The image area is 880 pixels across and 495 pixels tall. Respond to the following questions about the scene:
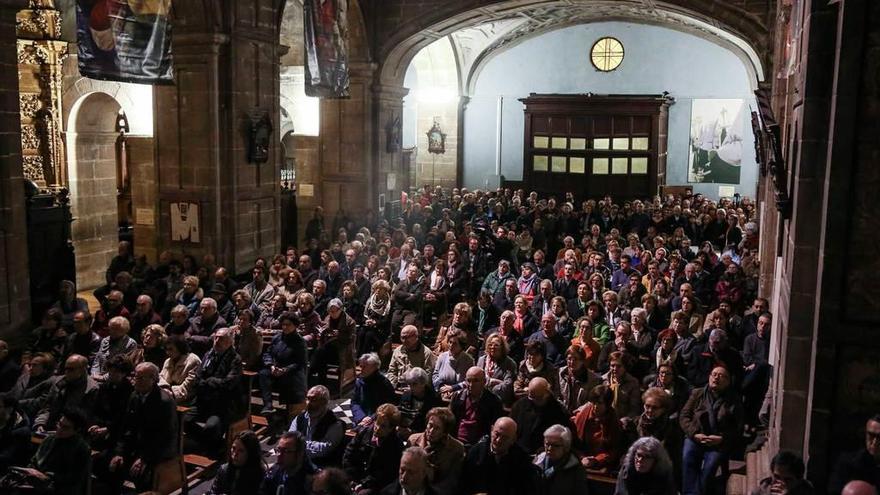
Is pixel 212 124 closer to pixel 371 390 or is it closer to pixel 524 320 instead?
pixel 524 320

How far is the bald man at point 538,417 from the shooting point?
6289 mm

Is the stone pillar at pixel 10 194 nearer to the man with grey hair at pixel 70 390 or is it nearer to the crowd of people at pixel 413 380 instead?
the crowd of people at pixel 413 380

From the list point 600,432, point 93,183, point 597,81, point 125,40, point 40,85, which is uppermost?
point 597,81

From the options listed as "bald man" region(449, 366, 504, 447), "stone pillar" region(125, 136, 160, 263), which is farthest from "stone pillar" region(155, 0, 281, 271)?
"bald man" region(449, 366, 504, 447)

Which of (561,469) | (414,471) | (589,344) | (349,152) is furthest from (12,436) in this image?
(349,152)

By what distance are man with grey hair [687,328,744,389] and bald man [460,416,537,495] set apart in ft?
7.93

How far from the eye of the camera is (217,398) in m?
7.54

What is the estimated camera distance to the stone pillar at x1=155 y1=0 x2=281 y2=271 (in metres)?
12.3

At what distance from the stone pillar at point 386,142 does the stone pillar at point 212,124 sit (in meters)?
4.67

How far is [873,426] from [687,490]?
181cm

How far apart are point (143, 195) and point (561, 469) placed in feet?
34.4

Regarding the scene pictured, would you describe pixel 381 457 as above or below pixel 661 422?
below

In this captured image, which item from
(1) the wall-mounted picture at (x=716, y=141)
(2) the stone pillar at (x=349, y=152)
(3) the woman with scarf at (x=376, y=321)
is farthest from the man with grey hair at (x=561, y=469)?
(1) the wall-mounted picture at (x=716, y=141)

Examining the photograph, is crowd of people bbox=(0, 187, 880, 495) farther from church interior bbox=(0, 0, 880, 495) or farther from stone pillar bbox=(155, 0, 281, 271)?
stone pillar bbox=(155, 0, 281, 271)
